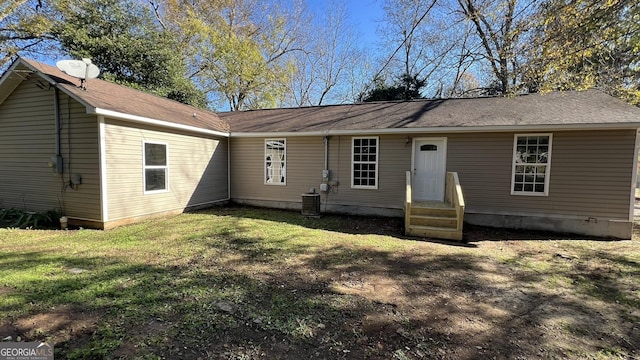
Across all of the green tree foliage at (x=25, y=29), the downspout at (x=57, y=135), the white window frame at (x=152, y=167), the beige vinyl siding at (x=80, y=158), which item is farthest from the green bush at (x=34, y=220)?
the green tree foliage at (x=25, y=29)

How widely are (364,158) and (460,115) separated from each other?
9.95ft

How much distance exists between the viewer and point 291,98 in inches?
904

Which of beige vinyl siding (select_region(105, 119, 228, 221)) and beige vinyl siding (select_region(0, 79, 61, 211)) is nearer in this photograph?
beige vinyl siding (select_region(105, 119, 228, 221))

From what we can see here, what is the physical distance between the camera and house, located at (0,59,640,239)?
664 centimetres

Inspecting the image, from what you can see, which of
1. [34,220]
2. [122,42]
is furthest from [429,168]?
[122,42]

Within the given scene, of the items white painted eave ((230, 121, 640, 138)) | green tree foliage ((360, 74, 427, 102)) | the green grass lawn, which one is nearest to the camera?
the green grass lawn

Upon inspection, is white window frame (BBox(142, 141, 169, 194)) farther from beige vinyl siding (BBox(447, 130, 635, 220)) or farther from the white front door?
beige vinyl siding (BBox(447, 130, 635, 220))

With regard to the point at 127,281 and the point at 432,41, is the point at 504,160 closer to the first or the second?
the point at 127,281

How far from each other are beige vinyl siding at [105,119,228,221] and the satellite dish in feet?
4.60

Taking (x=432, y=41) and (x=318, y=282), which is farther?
(x=432, y=41)

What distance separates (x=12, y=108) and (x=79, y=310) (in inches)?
312

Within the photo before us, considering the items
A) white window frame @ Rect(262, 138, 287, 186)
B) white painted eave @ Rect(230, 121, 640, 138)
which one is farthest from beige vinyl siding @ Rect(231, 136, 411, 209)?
white painted eave @ Rect(230, 121, 640, 138)

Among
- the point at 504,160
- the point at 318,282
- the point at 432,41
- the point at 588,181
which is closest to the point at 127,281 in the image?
the point at 318,282

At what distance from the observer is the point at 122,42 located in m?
13.3
